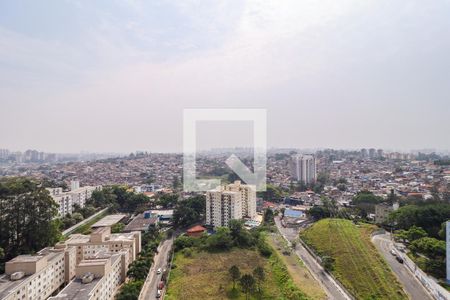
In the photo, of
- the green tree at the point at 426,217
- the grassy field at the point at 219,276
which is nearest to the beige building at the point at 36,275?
the grassy field at the point at 219,276

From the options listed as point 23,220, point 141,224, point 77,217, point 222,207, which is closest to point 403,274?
point 222,207

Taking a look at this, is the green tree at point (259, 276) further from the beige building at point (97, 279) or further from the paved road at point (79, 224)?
the paved road at point (79, 224)

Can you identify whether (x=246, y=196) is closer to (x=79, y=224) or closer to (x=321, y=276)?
(x=321, y=276)

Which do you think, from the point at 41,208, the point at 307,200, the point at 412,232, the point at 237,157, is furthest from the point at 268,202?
the point at 41,208

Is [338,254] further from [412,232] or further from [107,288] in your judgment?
[107,288]

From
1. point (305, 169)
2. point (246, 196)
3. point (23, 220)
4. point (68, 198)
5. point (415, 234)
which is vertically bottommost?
point (415, 234)

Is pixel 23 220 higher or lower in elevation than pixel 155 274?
higher

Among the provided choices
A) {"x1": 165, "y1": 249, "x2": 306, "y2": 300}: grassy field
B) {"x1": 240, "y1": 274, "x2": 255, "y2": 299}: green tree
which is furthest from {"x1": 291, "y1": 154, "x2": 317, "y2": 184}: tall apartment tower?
{"x1": 240, "y1": 274, "x2": 255, "y2": 299}: green tree
